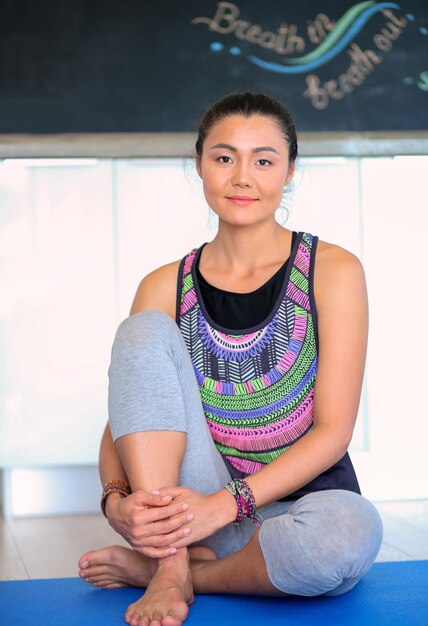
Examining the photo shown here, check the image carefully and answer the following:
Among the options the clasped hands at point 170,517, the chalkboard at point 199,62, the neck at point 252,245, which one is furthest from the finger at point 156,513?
the chalkboard at point 199,62

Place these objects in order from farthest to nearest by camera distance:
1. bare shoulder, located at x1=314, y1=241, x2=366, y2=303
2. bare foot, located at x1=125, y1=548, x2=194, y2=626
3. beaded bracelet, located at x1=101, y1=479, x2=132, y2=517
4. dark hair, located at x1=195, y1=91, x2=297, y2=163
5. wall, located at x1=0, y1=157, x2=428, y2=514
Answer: wall, located at x1=0, y1=157, x2=428, y2=514 → dark hair, located at x1=195, y1=91, x2=297, y2=163 → bare shoulder, located at x1=314, y1=241, x2=366, y2=303 → beaded bracelet, located at x1=101, y1=479, x2=132, y2=517 → bare foot, located at x1=125, y1=548, x2=194, y2=626

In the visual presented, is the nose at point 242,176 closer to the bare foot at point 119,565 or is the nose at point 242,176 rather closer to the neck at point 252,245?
the neck at point 252,245

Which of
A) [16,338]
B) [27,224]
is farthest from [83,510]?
[27,224]

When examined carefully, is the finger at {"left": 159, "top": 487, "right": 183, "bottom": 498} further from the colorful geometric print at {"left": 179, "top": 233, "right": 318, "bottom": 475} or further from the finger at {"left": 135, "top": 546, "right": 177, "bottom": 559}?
the colorful geometric print at {"left": 179, "top": 233, "right": 318, "bottom": 475}

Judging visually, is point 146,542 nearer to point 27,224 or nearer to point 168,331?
point 168,331

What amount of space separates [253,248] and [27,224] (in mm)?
1780

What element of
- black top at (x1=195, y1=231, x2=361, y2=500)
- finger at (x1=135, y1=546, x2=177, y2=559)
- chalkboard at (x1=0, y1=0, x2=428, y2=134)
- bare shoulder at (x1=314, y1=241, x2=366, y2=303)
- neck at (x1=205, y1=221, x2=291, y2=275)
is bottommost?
finger at (x1=135, y1=546, x2=177, y2=559)

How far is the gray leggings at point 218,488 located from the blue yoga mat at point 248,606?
0.12 ft

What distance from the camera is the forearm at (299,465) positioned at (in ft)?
4.91

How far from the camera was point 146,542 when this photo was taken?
145cm

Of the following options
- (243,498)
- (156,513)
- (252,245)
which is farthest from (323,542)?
(252,245)

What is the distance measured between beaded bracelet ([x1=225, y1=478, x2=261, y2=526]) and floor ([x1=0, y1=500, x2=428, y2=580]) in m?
0.91

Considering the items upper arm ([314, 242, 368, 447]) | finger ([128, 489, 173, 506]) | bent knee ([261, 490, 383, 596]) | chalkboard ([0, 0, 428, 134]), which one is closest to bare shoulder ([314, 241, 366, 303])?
upper arm ([314, 242, 368, 447])

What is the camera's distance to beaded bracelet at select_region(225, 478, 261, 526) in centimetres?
146
